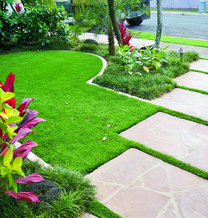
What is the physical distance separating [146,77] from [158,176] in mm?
3283

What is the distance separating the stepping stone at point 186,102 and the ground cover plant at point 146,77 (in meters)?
0.20

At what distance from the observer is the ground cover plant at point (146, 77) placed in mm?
5309

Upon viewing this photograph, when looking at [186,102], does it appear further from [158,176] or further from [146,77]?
[158,176]

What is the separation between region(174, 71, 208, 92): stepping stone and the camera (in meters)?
5.64

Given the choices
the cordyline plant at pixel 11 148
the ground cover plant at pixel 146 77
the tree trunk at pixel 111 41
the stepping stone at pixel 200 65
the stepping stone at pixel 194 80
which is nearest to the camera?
the cordyline plant at pixel 11 148

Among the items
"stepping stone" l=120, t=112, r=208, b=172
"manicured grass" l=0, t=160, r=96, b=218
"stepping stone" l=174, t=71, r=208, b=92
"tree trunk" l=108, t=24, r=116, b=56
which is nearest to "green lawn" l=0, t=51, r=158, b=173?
"stepping stone" l=120, t=112, r=208, b=172

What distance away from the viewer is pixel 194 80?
6.03m

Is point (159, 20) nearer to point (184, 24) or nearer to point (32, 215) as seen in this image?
point (32, 215)

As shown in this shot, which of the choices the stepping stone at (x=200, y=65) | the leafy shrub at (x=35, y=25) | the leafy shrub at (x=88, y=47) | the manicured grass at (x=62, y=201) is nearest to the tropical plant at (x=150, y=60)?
the stepping stone at (x=200, y=65)

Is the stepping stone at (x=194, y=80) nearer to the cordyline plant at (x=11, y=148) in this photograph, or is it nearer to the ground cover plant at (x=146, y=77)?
the ground cover plant at (x=146, y=77)

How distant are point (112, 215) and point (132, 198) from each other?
331 millimetres

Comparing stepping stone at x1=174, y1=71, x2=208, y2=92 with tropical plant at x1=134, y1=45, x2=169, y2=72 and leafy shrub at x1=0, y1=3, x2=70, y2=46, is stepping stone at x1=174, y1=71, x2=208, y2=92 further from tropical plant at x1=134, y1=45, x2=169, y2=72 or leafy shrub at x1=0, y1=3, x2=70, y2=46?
leafy shrub at x1=0, y1=3, x2=70, y2=46

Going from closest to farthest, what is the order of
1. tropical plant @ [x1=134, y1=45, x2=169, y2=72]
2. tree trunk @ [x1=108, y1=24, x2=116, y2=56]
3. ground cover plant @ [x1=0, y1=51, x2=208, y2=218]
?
ground cover plant @ [x1=0, y1=51, x2=208, y2=218]
tropical plant @ [x1=134, y1=45, x2=169, y2=72]
tree trunk @ [x1=108, y1=24, x2=116, y2=56]

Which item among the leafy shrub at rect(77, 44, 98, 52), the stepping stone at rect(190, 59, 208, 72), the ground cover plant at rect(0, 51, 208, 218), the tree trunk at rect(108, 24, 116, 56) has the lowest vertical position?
the stepping stone at rect(190, 59, 208, 72)
